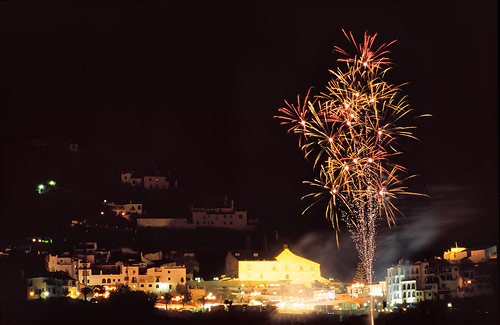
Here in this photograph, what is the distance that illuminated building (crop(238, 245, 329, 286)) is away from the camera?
38.3 metres

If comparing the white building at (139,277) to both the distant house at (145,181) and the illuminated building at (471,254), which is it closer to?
the illuminated building at (471,254)

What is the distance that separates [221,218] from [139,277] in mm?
15275

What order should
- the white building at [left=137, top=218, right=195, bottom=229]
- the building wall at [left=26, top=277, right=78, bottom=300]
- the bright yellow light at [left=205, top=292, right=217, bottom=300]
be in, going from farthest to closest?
the white building at [left=137, top=218, right=195, bottom=229] < the bright yellow light at [left=205, top=292, right=217, bottom=300] < the building wall at [left=26, top=277, right=78, bottom=300]

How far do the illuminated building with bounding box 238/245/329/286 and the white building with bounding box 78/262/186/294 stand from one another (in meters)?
4.28

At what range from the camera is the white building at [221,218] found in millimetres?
49781

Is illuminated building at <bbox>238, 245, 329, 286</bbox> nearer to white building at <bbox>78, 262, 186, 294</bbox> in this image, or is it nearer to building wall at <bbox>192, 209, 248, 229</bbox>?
white building at <bbox>78, 262, 186, 294</bbox>

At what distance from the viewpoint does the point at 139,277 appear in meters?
35.3

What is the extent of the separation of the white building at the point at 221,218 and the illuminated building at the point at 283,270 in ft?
35.2

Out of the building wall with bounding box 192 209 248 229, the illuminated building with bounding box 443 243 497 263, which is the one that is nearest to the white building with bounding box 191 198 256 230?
the building wall with bounding box 192 209 248 229

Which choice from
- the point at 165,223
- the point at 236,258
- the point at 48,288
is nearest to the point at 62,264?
the point at 48,288

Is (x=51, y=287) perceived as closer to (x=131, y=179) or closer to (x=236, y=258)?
(x=236, y=258)

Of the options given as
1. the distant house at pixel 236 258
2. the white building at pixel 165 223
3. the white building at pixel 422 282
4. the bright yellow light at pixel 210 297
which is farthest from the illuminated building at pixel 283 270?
the white building at pixel 165 223

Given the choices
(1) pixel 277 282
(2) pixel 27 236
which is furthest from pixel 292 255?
(2) pixel 27 236

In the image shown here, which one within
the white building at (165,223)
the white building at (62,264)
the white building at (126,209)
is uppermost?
the white building at (126,209)
